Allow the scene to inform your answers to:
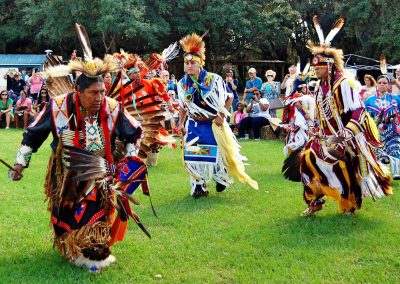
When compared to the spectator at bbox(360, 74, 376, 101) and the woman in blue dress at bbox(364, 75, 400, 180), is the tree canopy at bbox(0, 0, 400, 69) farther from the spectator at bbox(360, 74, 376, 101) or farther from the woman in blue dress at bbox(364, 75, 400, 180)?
the woman in blue dress at bbox(364, 75, 400, 180)

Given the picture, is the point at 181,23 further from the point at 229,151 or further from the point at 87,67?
the point at 87,67

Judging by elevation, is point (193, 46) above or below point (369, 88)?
above

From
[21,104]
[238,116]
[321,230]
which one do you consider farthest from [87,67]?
[21,104]

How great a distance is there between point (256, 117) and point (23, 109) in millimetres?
6337

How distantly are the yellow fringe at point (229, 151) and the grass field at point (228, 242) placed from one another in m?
0.28

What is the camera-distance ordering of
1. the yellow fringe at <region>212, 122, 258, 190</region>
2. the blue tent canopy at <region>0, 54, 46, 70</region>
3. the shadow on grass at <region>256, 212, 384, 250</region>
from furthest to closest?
1. the blue tent canopy at <region>0, 54, 46, 70</region>
2. the yellow fringe at <region>212, 122, 258, 190</region>
3. the shadow on grass at <region>256, 212, 384, 250</region>

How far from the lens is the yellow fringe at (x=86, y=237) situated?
13.2ft

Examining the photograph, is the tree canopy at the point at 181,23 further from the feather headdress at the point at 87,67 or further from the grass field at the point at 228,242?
the feather headdress at the point at 87,67

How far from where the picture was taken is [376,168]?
5516 millimetres

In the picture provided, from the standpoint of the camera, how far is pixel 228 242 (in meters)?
4.96

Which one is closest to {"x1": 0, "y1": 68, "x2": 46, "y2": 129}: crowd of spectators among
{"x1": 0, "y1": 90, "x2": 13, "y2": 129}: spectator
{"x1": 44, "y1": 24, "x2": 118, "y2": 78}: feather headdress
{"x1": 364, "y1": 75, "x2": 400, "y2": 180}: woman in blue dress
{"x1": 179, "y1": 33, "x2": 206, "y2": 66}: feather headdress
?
{"x1": 0, "y1": 90, "x2": 13, "y2": 129}: spectator

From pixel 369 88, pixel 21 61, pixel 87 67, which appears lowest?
pixel 21 61

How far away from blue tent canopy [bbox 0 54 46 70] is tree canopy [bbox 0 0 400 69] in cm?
130

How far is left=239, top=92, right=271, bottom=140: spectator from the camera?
42.9 ft
